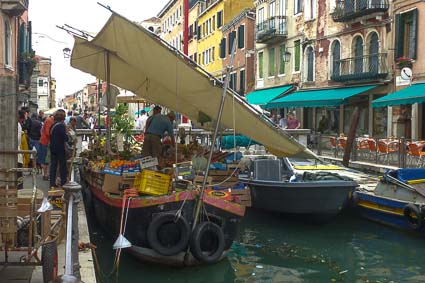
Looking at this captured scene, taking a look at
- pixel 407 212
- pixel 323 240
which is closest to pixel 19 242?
pixel 323 240

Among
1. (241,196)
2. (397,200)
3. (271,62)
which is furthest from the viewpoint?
(271,62)

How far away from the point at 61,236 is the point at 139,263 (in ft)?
7.20

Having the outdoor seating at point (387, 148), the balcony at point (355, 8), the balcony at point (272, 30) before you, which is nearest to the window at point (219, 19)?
the balcony at point (272, 30)

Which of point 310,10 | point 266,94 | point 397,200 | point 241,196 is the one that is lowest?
point 397,200

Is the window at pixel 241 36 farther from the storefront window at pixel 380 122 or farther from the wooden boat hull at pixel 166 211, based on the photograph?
the wooden boat hull at pixel 166 211

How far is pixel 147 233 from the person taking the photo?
855cm

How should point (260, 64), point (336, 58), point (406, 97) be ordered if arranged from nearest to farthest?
point (406, 97)
point (336, 58)
point (260, 64)

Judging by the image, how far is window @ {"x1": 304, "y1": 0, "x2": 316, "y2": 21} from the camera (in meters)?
30.0

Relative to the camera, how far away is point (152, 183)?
8977 mm

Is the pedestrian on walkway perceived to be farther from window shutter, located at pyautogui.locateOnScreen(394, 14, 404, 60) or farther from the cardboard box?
window shutter, located at pyautogui.locateOnScreen(394, 14, 404, 60)

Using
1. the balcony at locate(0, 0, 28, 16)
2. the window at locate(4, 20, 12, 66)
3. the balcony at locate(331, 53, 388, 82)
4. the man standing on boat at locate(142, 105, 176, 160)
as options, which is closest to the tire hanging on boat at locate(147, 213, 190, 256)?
the man standing on boat at locate(142, 105, 176, 160)

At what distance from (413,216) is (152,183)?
18.7 feet

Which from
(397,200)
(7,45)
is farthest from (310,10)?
(397,200)

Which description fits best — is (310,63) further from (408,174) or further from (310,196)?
(310,196)
